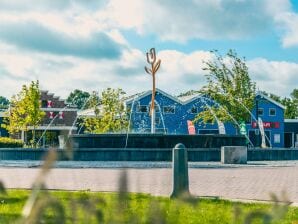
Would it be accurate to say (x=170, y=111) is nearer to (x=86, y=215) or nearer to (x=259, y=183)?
(x=259, y=183)

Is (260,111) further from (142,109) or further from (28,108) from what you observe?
(28,108)

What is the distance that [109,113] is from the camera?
52469 millimetres

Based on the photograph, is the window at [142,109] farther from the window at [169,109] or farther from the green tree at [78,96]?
the green tree at [78,96]

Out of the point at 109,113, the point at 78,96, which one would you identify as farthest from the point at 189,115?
the point at 78,96

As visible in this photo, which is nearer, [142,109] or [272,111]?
[142,109]

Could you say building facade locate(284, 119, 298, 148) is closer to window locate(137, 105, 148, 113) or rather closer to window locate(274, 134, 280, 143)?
window locate(274, 134, 280, 143)

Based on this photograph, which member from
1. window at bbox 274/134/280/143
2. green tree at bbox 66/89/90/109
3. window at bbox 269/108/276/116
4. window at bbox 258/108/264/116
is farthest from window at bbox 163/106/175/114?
green tree at bbox 66/89/90/109

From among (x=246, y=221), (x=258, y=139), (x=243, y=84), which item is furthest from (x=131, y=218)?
(x=258, y=139)

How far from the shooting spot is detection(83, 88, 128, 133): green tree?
50.7m

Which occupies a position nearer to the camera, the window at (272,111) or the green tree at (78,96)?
the window at (272,111)

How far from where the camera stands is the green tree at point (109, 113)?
1996 inches

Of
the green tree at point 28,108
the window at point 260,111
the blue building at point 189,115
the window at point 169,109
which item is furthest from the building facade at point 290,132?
the green tree at point 28,108

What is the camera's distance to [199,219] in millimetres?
7496

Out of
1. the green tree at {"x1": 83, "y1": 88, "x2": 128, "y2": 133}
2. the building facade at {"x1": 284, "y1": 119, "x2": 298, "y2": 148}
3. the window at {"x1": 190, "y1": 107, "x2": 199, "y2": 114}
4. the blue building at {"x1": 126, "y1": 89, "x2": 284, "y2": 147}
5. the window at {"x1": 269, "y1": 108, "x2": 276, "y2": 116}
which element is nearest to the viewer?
the green tree at {"x1": 83, "y1": 88, "x2": 128, "y2": 133}
